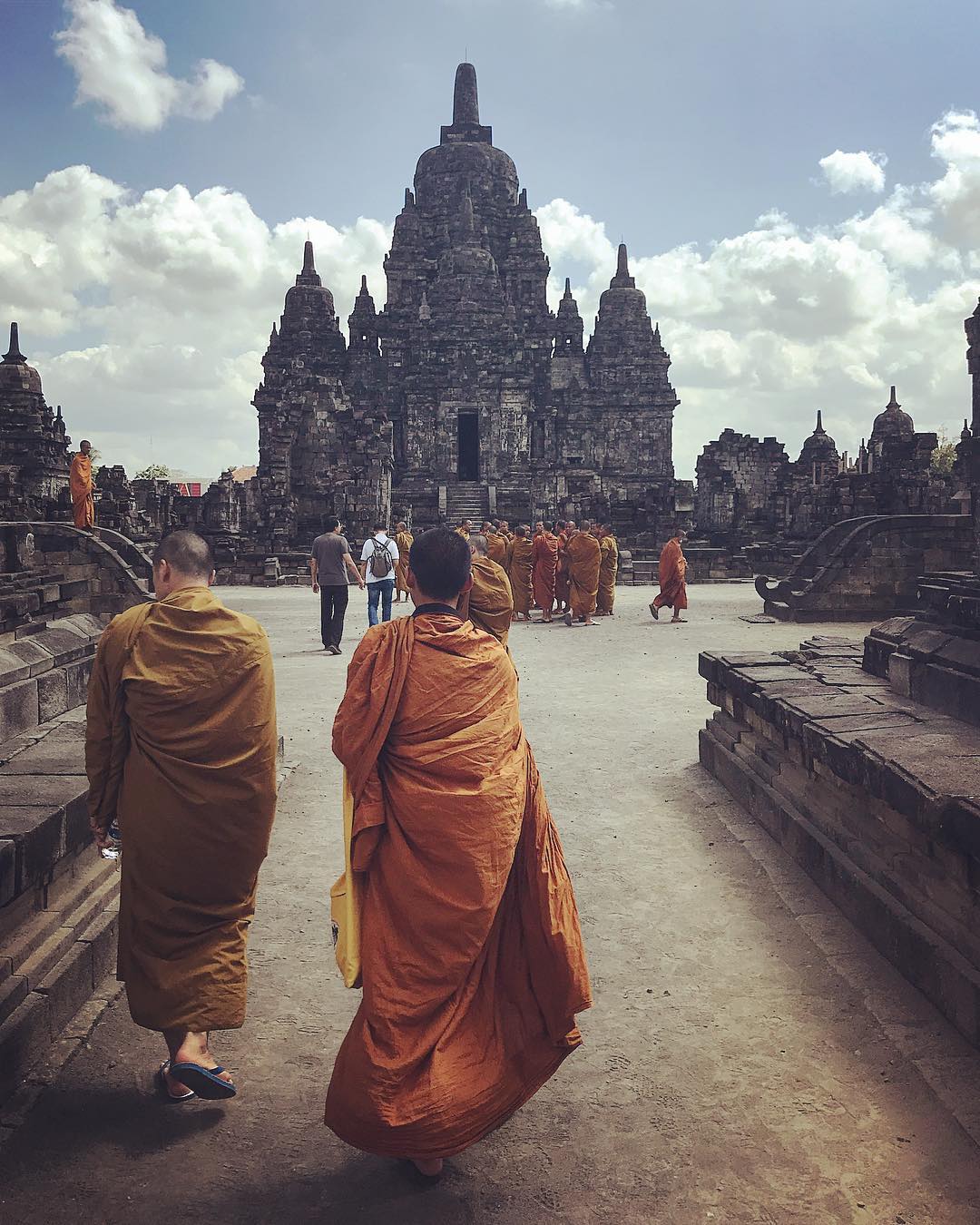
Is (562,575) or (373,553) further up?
(373,553)

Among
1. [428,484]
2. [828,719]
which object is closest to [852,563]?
[828,719]

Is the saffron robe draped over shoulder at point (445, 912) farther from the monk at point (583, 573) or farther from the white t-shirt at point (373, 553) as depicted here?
the monk at point (583, 573)

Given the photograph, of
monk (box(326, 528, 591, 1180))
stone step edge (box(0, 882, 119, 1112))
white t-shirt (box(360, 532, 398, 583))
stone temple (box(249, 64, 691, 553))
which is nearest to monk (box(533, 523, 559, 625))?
white t-shirt (box(360, 532, 398, 583))

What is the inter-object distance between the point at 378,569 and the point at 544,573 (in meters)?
4.24

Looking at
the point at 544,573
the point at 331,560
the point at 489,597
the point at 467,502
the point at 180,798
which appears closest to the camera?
the point at 180,798

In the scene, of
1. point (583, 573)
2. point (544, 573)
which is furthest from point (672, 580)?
point (544, 573)

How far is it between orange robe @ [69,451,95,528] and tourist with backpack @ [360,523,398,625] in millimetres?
5926

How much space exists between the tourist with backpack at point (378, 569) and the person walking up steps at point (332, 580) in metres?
0.46

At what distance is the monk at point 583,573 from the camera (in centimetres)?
1391

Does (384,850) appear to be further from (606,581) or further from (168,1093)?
(606,581)

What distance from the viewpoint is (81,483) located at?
15.2 m

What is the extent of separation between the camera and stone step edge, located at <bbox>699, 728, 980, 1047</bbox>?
9.55 ft

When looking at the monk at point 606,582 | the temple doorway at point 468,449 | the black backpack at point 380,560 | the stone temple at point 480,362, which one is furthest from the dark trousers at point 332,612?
the temple doorway at point 468,449

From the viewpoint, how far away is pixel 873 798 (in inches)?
147
